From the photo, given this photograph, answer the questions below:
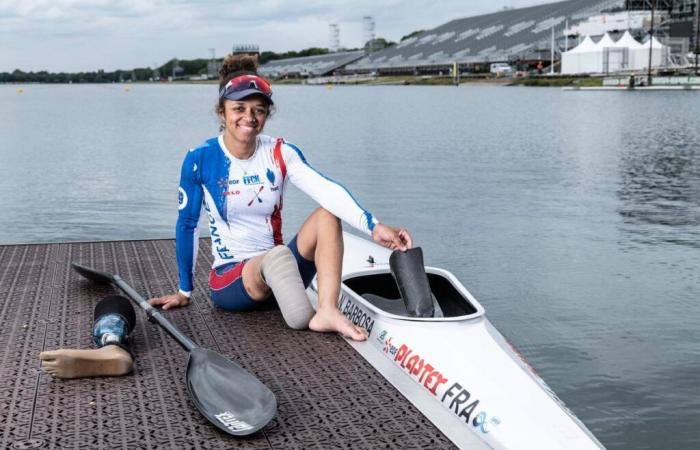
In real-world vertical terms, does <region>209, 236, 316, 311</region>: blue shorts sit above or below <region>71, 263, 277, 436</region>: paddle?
above

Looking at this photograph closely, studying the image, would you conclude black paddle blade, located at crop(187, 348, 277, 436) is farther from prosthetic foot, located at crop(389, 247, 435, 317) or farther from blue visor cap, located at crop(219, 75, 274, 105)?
blue visor cap, located at crop(219, 75, 274, 105)

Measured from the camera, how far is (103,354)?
470cm

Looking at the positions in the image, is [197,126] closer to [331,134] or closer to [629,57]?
[331,134]

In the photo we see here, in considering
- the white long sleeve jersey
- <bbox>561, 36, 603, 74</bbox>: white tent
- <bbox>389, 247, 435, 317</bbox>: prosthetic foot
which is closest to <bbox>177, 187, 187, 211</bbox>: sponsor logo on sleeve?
the white long sleeve jersey

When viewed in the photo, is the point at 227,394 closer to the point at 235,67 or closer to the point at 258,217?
the point at 258,217

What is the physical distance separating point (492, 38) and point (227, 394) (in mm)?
131111

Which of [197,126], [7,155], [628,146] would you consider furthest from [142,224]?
[197,126]

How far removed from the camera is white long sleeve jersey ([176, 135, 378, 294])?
5.53 metres

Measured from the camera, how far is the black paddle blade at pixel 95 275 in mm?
6633

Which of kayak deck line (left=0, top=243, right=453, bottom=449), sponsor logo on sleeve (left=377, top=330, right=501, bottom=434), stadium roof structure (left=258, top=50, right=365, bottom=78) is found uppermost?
stadium roof structure (left=258, top=50, right=365, bottom=78)

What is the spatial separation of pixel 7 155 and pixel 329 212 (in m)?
27.6

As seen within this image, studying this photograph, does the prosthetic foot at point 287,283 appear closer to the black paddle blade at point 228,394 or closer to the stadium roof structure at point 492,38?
the black paddle blade at point 228,394

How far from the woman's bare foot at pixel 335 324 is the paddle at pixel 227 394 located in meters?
0.87

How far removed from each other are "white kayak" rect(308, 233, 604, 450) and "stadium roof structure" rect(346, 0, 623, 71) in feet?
372
